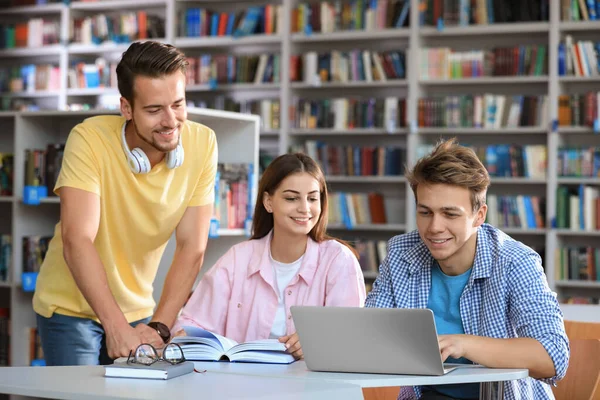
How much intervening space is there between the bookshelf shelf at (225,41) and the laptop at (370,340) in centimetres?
486

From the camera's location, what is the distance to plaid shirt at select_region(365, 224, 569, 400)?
2006 millimetres

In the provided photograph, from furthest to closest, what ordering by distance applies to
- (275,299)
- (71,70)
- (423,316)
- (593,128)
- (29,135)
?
(71,70)
(593,128)
(29,135)
(275,299)
(423,316)

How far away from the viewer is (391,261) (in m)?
2.33

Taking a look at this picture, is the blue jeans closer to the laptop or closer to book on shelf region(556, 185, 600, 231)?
the laptop

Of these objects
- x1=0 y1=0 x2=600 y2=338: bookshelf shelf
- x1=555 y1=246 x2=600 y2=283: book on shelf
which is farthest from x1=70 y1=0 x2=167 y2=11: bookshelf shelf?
x1=555 y1=246 x2=600 y2=283: book on shelf

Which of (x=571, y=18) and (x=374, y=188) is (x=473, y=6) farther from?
(x=374, y=188)

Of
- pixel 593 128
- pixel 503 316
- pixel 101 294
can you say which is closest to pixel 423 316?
pixel 503 316

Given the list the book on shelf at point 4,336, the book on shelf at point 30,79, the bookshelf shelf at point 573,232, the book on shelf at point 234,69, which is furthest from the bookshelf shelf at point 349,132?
the book on shelf at point 4,336

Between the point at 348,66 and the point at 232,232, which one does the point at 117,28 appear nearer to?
the point at 348,66

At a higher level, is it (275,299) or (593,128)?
(593,128)

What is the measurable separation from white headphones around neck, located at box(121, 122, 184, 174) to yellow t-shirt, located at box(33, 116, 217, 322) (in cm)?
3

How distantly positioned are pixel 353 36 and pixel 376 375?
4.76 m

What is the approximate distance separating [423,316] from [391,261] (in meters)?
0.62

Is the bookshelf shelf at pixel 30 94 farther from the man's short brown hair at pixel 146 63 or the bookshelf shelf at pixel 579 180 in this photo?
the man's short brown hair at pixel 146 63
